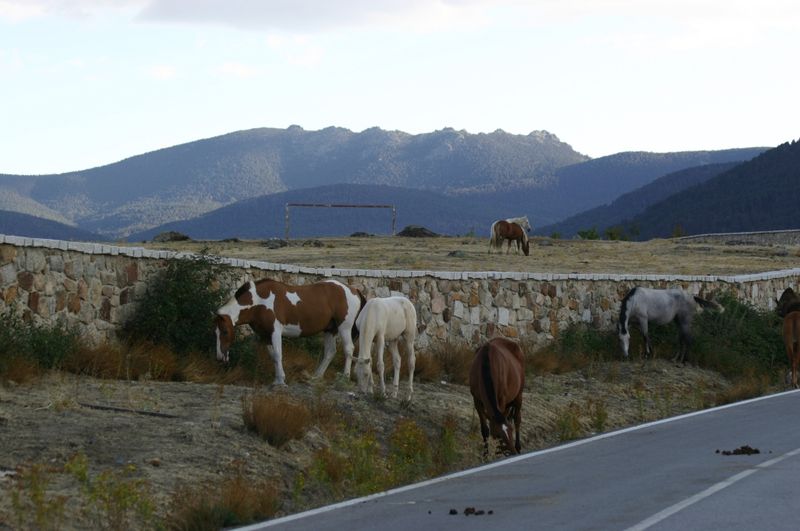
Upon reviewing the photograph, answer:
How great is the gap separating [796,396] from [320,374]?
8.58 m

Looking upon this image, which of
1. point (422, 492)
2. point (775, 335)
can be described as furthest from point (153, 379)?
point (775, 335)

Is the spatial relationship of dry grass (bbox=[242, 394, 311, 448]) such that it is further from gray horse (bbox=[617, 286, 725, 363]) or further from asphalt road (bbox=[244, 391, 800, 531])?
gray horse (bbox=[617, 286, 725, 363])

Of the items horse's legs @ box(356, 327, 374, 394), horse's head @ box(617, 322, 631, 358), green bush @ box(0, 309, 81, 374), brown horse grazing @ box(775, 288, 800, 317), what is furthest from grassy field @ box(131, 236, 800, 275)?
green bush @ box(0, 309, 81, 374)

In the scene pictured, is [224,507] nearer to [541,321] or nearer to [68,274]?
[68,274]

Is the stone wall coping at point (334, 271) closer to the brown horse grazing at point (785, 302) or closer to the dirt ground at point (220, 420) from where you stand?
the brown horse grazing at point (785, 302)

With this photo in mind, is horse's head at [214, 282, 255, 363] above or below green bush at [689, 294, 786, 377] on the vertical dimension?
above

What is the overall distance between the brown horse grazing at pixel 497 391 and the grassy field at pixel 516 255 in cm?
2026

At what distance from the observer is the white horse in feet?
64.1

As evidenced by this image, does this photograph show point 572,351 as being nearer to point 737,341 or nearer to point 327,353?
point 737,341

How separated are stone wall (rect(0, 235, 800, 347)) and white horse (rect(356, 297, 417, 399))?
3.27 meters

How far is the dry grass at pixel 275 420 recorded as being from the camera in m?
15.1

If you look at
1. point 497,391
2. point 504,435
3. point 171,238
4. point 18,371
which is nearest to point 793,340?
point 497,391

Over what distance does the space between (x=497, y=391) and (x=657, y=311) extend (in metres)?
13.8

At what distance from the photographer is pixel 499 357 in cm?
1714
